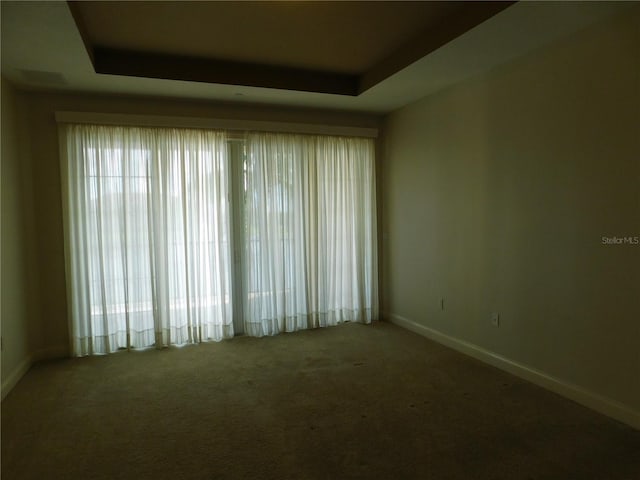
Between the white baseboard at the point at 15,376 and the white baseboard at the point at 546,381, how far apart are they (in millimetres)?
3729

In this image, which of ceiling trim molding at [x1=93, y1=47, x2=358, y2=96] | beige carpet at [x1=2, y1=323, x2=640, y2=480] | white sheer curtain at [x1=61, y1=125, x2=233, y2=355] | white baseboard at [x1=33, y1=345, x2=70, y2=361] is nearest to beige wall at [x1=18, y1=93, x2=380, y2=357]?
white baseboard at [x1=33, y1=345, x2=70, y2=361]

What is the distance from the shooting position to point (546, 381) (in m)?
3.05

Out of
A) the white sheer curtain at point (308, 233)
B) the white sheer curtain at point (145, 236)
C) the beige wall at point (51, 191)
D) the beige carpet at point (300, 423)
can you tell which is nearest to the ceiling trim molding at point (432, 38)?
the white sheer curtain at point (308, 233)

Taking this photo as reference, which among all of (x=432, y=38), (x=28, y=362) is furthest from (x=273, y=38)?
(x=28, y=362)

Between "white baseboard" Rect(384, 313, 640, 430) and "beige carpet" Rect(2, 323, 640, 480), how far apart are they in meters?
0.08

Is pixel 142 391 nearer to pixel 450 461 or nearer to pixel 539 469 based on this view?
pixel 450 461

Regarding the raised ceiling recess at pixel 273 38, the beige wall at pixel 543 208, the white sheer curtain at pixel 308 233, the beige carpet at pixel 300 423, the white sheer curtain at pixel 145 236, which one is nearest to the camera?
the beige carpet at pixel 300 423

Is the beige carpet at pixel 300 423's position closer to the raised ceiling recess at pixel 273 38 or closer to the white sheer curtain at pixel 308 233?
the white sheer curtain at pixel 308 233

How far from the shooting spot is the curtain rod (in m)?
3.81

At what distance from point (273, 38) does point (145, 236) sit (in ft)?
7.30

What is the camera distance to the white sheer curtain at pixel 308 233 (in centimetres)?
445

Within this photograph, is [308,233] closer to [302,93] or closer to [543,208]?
[302,93]

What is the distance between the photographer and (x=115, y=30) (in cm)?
295

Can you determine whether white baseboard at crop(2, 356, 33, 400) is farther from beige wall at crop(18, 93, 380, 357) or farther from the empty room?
beige wall at crop(18, 93, 380, 357)
